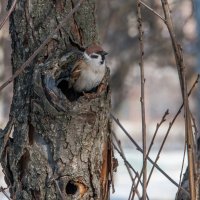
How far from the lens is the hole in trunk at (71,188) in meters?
2.93

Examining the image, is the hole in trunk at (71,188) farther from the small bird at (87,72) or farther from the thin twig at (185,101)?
the thin twig at (185,101)

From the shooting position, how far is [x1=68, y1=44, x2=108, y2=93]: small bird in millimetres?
2959

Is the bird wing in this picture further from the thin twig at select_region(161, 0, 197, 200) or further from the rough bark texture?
the thin twig at select_region(161, 0, 197, 200)

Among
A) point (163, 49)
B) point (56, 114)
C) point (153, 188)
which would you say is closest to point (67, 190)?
point (56, 114)

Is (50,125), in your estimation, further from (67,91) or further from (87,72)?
(87,72)

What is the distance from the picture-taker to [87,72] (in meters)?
3.07

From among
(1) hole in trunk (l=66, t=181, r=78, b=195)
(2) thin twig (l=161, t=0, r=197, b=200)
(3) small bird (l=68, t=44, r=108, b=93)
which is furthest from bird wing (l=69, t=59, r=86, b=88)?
(2) thin twig (l=161, t=0, r=197, b=200)

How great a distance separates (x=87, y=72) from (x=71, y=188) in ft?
1.63

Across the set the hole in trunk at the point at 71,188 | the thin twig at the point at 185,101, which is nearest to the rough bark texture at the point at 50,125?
the hole in trunk at the point at 71,188

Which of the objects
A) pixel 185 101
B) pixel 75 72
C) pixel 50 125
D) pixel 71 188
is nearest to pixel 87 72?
pixel 75 72

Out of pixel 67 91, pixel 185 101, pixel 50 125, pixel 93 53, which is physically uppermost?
pixel 93 53

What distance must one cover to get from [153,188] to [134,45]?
10.0 ft

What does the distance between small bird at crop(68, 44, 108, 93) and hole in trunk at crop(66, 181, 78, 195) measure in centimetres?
38

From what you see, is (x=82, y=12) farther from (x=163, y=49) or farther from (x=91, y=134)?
(x=163, y=49)
